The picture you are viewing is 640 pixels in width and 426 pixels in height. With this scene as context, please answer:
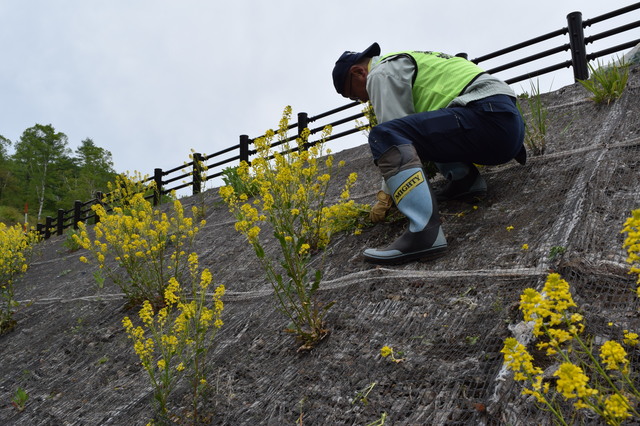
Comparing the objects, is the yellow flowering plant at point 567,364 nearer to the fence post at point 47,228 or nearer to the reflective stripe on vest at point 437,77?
the reflective stripe on vest at point 437,77

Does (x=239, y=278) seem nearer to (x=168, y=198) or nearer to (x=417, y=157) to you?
(x=417, y=157)

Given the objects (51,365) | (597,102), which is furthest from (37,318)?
(597,102)

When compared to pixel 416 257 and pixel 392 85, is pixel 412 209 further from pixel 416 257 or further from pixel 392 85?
pixel 392 85

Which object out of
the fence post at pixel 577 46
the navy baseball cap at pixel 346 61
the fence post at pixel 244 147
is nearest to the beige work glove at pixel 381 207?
the navy baseball cap at pixel 346 61

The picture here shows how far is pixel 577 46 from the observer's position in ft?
16.9

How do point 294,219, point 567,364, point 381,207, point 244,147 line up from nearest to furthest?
1. point 567,364
2. point 294,219
3. point 381,207
4. point 244,147

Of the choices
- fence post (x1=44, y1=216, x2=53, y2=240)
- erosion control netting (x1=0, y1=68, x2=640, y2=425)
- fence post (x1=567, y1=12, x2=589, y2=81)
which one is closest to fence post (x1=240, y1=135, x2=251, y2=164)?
erosion control netting (x1=0, y1=68, x2=640, y2=425)

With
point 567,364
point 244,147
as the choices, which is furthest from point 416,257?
point 244,147

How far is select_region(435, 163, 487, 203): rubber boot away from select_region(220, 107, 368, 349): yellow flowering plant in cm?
59

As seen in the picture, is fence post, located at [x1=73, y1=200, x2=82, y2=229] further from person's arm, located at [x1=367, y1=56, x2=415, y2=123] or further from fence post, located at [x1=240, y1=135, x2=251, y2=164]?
person's arm, located at [x1=367, y1=56, x2=415, y2=123]

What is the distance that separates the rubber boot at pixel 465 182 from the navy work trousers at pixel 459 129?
31cm

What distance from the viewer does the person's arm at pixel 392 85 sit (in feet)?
7.99

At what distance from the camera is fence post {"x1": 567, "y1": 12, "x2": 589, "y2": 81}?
5.06 meters

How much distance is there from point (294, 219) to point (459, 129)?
3.26 ft
